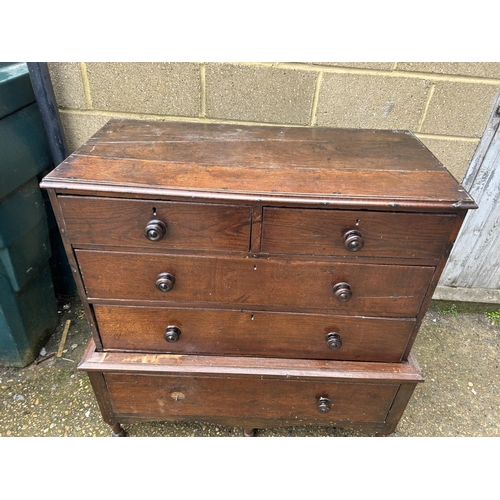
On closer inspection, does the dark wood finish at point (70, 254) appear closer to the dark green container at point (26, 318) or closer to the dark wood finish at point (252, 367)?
the dark wood finish at point (252, 367)

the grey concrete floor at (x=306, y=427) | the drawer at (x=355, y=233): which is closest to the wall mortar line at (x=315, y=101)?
the drawer at (x=355, y=233)

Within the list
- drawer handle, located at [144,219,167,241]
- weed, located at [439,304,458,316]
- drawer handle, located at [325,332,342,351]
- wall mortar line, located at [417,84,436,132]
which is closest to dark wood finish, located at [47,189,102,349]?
drawer handle, located at [144,219,167,241]

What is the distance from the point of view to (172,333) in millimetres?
1428

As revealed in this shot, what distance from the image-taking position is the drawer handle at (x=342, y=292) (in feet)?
4.23

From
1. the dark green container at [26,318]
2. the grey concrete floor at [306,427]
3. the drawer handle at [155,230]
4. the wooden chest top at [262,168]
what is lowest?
the grey concrete floor at [306,427]

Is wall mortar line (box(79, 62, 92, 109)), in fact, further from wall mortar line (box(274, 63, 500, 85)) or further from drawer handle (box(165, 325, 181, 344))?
drawer handle (box(165, 325, 181, 344))

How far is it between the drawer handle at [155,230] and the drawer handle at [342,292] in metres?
0.61

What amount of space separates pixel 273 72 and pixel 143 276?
1.16 metres

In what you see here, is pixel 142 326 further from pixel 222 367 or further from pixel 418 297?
pixel 418 297

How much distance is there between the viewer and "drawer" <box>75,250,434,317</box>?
1.29m

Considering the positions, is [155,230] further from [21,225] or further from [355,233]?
[21,225]

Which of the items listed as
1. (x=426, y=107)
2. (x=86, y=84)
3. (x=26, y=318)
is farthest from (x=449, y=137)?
(x=26, y=318)

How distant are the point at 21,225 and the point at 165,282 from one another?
99 centimetres

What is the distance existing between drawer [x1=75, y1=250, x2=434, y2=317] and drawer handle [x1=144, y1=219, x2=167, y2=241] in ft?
0.36
